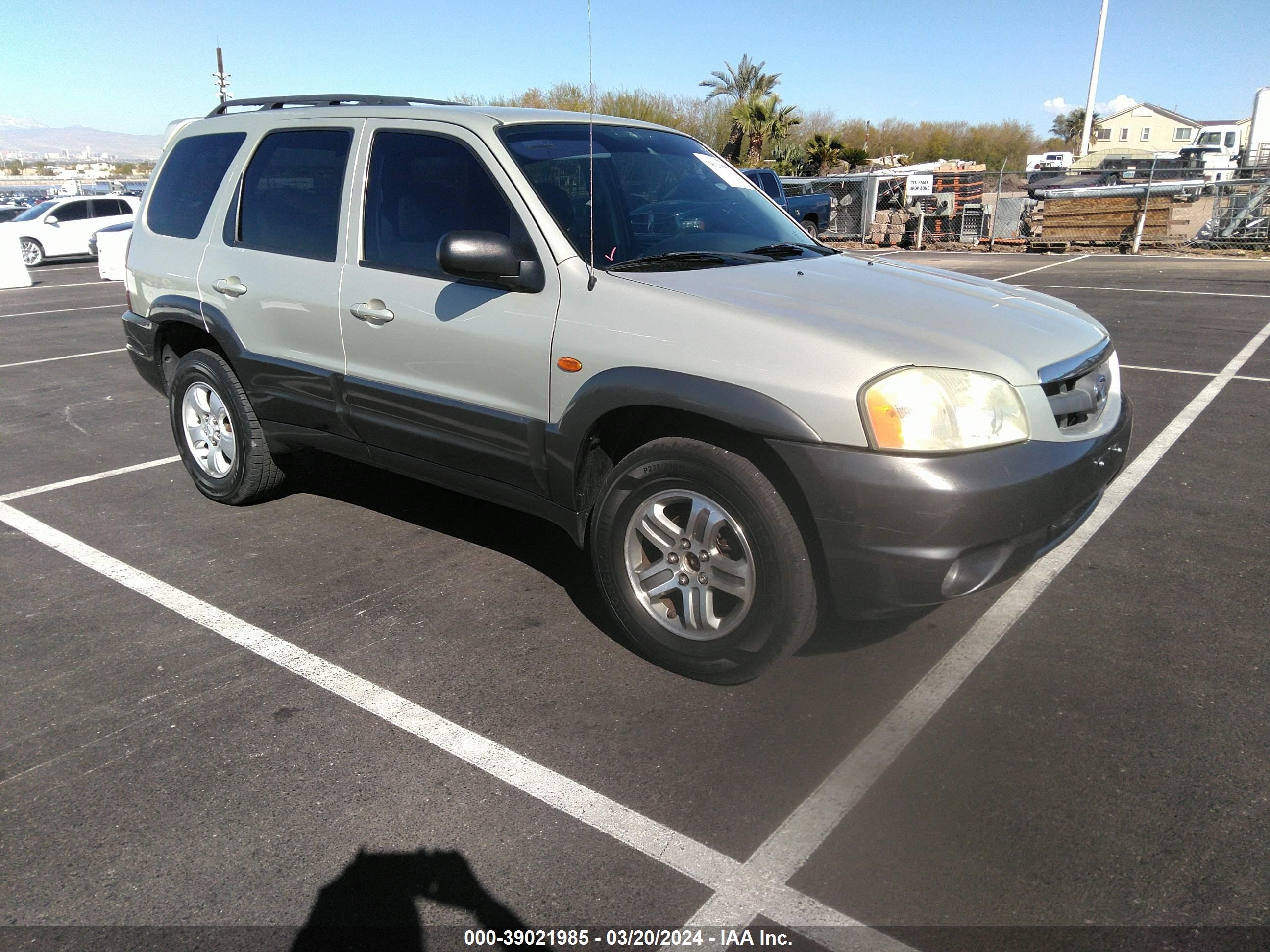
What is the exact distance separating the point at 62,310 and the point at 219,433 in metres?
11.6

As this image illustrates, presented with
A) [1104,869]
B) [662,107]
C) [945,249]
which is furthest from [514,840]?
[662,107]

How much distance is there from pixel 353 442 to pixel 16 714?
1681mm

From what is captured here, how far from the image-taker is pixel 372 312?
13.0 feet

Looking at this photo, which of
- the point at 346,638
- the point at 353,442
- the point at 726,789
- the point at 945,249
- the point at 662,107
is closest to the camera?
the point at 726,789

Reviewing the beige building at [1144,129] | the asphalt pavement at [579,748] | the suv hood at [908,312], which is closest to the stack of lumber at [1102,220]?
the asphalt pavement at [579,748]

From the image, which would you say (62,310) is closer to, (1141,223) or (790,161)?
(1141,223)

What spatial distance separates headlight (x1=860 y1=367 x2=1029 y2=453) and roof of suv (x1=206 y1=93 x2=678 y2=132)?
1.98 m

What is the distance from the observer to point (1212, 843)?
2.48 m

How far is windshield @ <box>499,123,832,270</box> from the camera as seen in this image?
142 inches

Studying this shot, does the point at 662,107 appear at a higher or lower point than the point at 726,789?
higher

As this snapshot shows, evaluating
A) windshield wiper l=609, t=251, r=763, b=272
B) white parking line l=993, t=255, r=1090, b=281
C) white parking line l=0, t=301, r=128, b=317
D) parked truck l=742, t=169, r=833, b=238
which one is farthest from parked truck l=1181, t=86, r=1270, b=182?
windshield wiper l=609, t=251, r=763, b=272

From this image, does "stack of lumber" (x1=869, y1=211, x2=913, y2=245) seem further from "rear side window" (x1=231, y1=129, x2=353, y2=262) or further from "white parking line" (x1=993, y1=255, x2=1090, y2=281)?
"rear side window" (x1=231, y1=129, x2=353, y2=262)

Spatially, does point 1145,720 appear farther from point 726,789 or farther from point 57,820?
point 57,820

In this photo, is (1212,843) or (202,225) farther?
(202,225)
